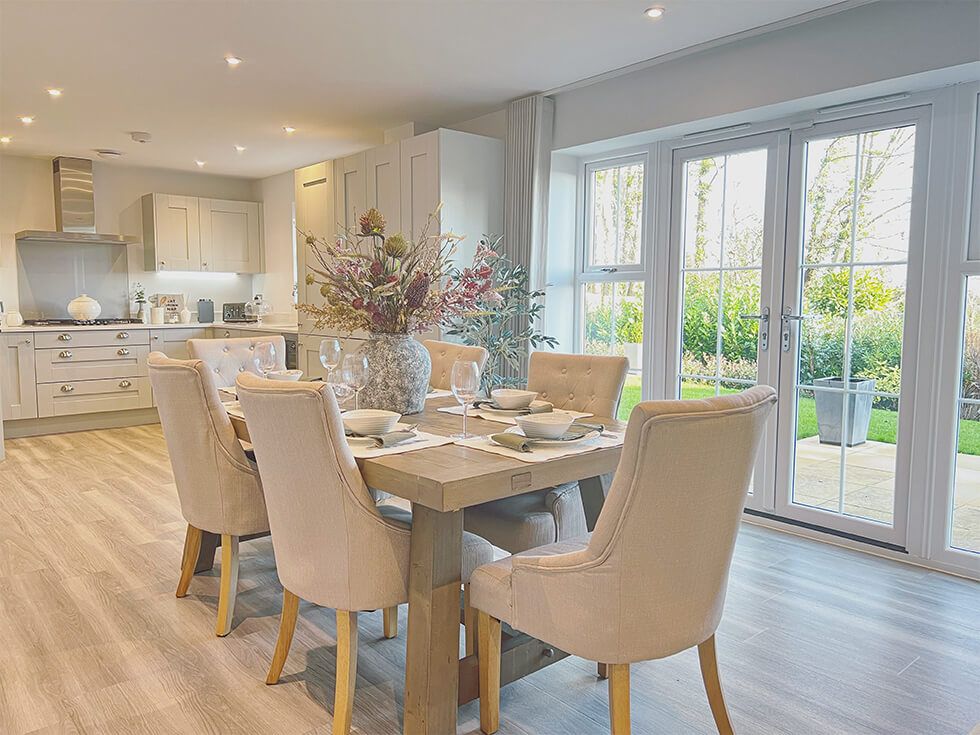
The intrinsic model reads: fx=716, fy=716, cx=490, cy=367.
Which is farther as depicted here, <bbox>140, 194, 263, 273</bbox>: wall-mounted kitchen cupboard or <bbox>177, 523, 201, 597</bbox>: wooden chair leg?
<bbox>140, 194, 263, 273</bbox>: wall-mounted kitchen cupboard

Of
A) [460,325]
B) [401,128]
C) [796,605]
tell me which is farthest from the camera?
[401,128]

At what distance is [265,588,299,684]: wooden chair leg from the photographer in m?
Result: 2.16

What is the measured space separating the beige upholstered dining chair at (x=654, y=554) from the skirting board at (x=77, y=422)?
5.27 m

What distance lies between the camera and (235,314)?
26.0 ft

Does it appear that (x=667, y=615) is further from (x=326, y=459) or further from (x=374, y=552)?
(x=326, y=459)

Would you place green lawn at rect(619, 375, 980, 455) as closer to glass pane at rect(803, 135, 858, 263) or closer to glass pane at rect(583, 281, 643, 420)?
glass pane at rect(583, 281, 643, 420)

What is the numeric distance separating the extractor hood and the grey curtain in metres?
4.30

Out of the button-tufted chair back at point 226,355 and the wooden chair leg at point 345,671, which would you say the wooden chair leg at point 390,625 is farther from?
the button-tufted chair back at point 226,355

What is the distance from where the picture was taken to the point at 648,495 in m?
1.50

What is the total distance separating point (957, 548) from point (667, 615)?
2.30 m

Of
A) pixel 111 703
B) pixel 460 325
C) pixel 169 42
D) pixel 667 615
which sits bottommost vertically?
pixel 111 703

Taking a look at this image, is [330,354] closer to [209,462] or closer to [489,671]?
[209,462]

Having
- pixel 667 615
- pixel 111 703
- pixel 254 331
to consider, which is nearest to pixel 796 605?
pixel 667 615

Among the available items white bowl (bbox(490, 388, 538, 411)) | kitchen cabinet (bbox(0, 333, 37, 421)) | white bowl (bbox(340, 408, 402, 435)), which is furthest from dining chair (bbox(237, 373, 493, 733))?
kitchen cabinet (bbox(0, 333, 37, 421))
